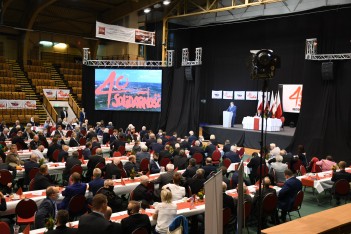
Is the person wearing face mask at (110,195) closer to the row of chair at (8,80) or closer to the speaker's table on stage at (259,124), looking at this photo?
the speaker's table on stage at (259,124)

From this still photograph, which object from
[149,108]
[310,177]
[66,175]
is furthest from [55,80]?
[310,177]

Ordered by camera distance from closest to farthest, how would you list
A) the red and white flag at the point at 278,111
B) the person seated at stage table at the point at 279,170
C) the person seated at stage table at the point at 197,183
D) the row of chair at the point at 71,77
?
the person seated at stage table at the point at 197,183
the person seated at stage table at the point at 279,170
the red and white flag at the point at 278,111
the row of chair at the point at 71,77

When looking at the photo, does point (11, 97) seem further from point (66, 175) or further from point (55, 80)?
point (66, 175)

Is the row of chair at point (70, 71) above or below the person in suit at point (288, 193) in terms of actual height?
above

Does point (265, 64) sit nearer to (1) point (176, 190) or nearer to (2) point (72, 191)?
(1) point (176, 190)

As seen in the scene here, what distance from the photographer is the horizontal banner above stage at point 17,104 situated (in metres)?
21.9

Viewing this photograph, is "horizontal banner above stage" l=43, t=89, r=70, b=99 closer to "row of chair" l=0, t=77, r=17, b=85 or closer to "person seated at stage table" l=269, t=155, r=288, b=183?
"row of chair" l=0, t=77, r=17, b=85

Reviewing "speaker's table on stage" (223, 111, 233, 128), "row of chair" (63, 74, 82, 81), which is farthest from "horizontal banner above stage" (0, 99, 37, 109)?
"speaker's table on stage" (223, 111, 233, 128)

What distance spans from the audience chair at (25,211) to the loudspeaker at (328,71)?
12767 millimetres

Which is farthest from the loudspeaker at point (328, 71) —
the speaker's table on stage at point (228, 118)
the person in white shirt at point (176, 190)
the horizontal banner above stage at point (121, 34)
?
the horizontal banner above stage at point (121, 34)

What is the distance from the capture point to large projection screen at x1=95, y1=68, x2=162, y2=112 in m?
22.2

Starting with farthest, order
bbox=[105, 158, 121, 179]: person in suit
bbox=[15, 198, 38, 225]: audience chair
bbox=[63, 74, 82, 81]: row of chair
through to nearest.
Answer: bbox=[63, 74, 82, 81]: row of chair
bbox=[105, 158, 121, 179]: person in suit
bbox=[15, 198, 38, 225]: audience chair

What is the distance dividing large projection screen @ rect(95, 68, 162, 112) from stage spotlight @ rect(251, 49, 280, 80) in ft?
55.7

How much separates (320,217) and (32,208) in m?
5.02
